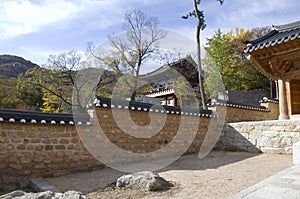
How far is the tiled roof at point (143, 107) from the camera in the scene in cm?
635

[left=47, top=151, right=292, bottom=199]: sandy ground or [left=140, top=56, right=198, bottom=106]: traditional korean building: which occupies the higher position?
[left=140, top=56, right=198, bottom=106]: traditional korean building

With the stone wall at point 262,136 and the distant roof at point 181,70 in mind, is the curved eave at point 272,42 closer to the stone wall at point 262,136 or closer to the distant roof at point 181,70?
the stone wall at point 262,136

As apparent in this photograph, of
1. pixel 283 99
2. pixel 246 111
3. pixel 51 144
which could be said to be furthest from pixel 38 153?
pixel 246 111

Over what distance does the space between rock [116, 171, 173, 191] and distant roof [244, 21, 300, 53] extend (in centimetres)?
454

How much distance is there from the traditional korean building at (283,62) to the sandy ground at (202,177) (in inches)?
62.6

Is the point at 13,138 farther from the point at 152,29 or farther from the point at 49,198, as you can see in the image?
the point at 152,29

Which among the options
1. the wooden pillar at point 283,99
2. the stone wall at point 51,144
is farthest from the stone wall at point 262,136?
the stone wall at point 51,144

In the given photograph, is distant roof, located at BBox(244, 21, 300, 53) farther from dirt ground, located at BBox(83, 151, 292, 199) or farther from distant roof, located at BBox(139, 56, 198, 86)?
distant roof, located at BBox(139, 56, 198, 86)

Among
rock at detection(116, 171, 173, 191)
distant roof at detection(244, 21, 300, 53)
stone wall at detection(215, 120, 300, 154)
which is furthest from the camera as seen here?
stone wall at detection(215, 120, 300, 154)

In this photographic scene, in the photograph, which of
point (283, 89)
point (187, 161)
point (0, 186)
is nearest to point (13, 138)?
point (0, 186)

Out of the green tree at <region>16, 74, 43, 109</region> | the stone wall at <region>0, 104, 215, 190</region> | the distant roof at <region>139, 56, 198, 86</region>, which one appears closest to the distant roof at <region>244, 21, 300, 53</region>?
the stone wall at <region>0, 104, 215, 190</region>

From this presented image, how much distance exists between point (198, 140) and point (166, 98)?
1272cm

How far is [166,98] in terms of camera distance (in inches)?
827

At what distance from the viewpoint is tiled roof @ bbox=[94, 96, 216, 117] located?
6352 mm
